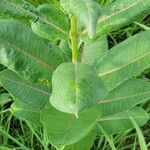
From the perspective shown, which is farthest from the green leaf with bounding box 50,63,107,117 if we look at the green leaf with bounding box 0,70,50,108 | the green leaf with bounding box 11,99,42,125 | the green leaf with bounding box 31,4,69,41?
the green leaf with bounding box 11,99,42,125

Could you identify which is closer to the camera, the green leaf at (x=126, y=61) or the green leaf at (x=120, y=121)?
the green leaf at (x=126, y=61)

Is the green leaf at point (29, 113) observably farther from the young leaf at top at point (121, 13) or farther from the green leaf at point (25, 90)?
the young leaf at top at point (121, 13)

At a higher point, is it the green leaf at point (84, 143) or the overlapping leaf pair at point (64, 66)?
the overlapping leaf pair at point (64, 66)

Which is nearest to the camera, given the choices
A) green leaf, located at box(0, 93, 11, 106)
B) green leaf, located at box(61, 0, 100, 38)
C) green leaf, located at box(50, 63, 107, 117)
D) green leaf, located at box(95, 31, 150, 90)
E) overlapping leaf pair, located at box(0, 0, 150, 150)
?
green leaf, located at box(61, 0, 100, 38)

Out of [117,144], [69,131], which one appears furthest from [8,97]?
[69,131]

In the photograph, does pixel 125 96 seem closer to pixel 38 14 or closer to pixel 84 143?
pixel 84 143

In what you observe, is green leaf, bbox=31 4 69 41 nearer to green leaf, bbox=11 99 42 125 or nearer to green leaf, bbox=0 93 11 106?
green leaf, bbox=11 99 42 125

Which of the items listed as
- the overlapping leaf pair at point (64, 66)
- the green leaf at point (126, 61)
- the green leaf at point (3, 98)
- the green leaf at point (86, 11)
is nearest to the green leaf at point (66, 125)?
the overlapping leaf pair at point (64, 66)
